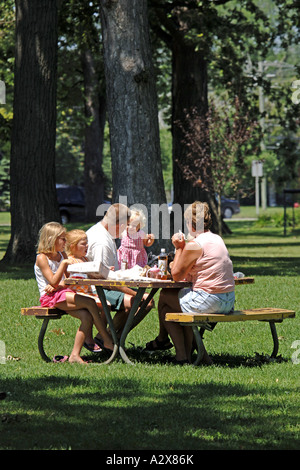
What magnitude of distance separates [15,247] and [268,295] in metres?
6.51

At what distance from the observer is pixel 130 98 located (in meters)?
14.5

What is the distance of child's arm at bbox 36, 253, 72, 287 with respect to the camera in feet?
27.0

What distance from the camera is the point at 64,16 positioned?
2209 cm

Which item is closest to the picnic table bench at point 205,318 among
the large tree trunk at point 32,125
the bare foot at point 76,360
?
the bare foot at point 76,360

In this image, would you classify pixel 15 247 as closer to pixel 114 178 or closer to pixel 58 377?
pixel 114 178

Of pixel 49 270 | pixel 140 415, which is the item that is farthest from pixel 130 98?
pixel 140 415

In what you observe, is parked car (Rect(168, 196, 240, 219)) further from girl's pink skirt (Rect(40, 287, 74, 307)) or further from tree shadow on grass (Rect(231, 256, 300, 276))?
girl's pink skirt (Rect(40, 287, 74, 307))

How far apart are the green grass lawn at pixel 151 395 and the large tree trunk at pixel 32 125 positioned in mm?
7197

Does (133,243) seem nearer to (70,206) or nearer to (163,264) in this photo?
(163,264)

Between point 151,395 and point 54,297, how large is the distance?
186cm

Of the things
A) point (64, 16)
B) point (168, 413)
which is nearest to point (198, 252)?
point (168, 413)

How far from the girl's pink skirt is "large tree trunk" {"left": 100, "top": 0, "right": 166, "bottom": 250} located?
6275 millimetres

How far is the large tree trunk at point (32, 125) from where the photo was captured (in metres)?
18.1

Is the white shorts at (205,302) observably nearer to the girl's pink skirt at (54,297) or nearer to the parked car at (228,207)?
the girl's pink skirt at (54,297)
